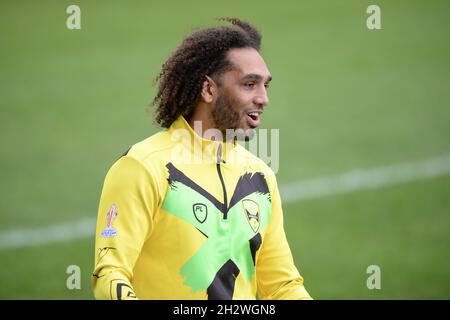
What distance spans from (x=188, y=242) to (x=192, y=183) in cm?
32

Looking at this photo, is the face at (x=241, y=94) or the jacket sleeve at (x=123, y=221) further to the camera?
the face at (x=241, y=94)

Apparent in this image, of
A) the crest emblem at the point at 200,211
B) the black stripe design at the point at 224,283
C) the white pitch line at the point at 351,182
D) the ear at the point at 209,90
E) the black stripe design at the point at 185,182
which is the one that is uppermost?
the white pitch line at the point at 351,182

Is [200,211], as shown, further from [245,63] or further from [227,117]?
[245,63]

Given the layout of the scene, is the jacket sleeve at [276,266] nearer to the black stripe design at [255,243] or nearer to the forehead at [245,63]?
the black stripe design at [255,243]

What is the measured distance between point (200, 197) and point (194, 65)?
761mm

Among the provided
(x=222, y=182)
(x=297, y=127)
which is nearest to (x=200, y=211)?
(x=222, y=182)

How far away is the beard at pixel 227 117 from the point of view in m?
5.15

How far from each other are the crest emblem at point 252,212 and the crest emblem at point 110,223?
0.75 m

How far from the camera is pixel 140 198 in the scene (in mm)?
4746

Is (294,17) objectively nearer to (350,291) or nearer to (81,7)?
(81,7)

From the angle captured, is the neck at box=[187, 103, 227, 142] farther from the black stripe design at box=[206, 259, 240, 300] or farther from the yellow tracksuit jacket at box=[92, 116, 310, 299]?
the black stripe design at box=[206, 259, 240, 300]

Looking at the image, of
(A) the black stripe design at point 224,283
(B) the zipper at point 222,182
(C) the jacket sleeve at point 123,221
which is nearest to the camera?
(C) the jacket sleeve at point 123,221

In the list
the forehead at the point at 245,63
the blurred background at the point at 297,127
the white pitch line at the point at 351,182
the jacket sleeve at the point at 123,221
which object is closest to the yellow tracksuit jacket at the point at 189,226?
the jacket sleeve at the point at 123,221

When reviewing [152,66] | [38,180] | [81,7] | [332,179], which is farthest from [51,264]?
[81,7]
